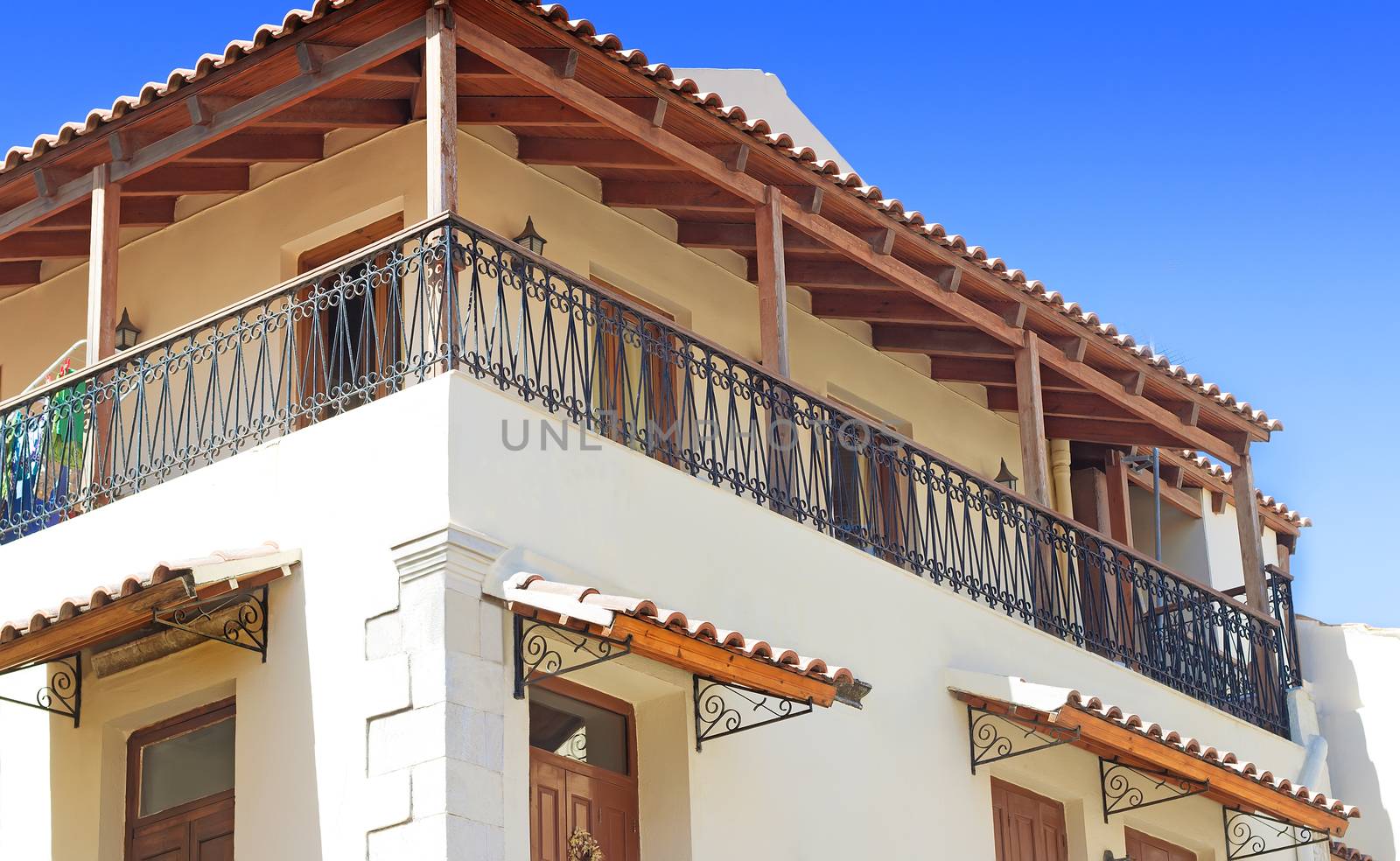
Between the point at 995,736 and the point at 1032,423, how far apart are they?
2.67m

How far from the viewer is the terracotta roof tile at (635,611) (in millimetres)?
10023

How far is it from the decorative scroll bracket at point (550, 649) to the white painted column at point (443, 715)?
8 cm

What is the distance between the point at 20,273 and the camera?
15.0m

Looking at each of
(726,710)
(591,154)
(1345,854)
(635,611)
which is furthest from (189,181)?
(1345,854)

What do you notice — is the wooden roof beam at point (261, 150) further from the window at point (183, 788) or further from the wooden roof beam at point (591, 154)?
the window at point (183, 788)

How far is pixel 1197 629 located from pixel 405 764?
800 cm

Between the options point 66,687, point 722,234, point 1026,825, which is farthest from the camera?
point 722,234

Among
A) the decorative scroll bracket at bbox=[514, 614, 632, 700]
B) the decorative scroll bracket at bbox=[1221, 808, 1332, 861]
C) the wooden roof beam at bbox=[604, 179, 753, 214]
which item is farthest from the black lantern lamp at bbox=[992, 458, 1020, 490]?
the decorative scroll bracket at bbox=[514, 614, 632, 700]

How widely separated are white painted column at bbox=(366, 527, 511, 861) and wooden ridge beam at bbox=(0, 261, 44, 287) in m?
5.87

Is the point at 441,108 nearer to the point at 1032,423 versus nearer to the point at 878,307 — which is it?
the point at 878,307

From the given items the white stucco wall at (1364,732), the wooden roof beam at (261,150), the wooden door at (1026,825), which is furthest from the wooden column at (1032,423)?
the wooden roof beam at (261,150)

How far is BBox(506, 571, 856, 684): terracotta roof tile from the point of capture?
10023 mm

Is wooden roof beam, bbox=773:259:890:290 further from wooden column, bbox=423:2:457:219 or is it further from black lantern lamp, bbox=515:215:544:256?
wooden column, bbox=423:2:457:219

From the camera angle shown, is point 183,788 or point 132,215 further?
point 132,215
